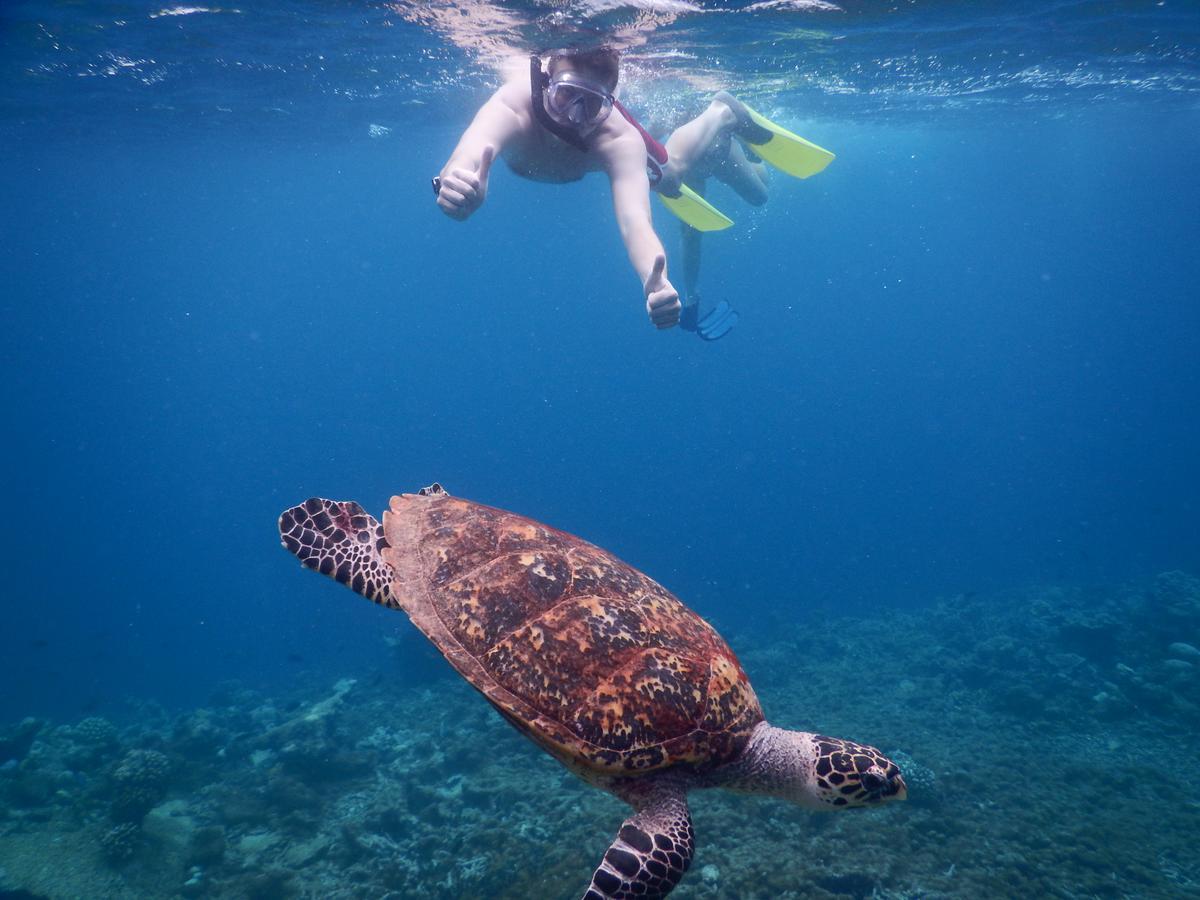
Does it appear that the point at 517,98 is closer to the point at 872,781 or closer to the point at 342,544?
the point at 342,544

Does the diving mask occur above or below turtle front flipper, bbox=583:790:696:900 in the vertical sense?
above

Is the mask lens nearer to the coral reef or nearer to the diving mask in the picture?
the diving mask

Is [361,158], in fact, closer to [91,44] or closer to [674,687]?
[91,44]

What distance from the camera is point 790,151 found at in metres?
10.7

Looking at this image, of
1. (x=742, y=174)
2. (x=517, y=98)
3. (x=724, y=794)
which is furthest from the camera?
(x=742, y=174)

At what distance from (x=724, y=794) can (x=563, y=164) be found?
320 inches

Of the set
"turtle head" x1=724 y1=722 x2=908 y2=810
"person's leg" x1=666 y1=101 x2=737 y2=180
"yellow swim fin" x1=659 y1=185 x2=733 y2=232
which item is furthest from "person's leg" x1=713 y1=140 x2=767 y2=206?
"turtle head" x1=724 y1=722 x2=908 y2=810

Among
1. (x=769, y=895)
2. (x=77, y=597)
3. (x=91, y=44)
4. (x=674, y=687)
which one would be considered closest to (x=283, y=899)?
(x=769, y=895)

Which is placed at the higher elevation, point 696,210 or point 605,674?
point 696,210

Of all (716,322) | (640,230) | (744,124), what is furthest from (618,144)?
(744,124)

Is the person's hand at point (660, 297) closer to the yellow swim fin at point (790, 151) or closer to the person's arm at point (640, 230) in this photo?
the person's arm at point (640, 230)

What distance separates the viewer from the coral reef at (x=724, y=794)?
20.5ft

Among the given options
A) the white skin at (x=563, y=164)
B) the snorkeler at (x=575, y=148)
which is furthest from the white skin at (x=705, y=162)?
the white skin at (x=563, y=164)

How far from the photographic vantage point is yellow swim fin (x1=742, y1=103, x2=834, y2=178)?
10.4m
